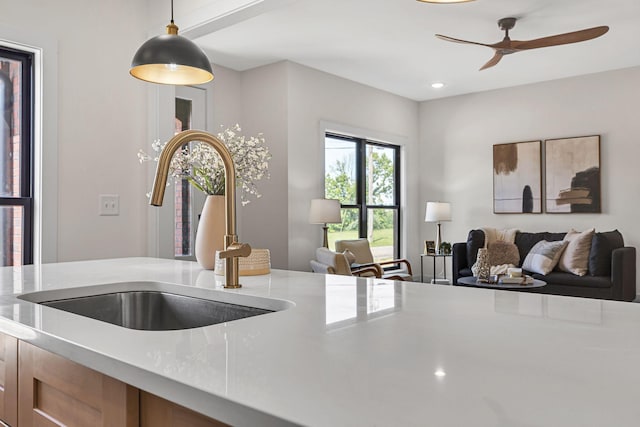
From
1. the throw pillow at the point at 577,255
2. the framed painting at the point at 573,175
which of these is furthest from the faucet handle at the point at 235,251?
the framed painting at the point at 573,175

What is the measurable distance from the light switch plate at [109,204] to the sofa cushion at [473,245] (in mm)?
3715

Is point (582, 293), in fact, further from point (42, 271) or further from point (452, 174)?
point (42, 271)

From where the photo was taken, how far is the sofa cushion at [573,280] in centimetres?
470

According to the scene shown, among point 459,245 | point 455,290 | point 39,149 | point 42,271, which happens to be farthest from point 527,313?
point 459,245

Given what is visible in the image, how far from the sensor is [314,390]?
2.01 feet

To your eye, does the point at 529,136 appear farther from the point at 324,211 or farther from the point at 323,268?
the point at 323,268

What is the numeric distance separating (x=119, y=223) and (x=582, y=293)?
4.08 m

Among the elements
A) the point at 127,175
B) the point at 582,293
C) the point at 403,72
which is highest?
the point at 403,72

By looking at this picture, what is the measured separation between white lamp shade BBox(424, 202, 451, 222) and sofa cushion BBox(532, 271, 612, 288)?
1.46 m

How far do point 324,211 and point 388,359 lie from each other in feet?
14.3

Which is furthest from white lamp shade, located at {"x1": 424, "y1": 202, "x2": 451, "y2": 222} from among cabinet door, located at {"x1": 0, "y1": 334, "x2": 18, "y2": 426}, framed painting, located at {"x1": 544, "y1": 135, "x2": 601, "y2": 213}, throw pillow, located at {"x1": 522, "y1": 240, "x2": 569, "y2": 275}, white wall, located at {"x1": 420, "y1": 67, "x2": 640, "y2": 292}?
cabinet door, located at {"x1": 0, "y1": 334, "x2": 18, "y2": 426}

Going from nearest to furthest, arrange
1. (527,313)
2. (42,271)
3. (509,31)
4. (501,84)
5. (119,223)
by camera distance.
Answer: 1. (527,313)
2. (42,271)
3. (119,223)
4. (509,31)
5. (501,84)

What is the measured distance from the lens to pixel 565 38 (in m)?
3.69

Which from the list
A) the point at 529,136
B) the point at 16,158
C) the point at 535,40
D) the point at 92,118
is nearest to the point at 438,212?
the point at 529,136
